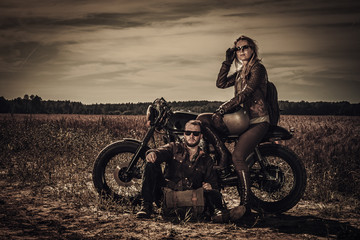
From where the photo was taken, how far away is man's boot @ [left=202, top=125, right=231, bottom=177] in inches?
178

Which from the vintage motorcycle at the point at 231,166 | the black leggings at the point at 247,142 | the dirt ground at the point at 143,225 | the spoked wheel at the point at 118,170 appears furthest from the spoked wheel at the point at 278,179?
the spoked wheel at the point at 118,170

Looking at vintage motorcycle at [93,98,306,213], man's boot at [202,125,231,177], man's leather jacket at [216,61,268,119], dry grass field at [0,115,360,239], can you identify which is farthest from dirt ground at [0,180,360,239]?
man's leather jacket at [216,61,268,119]

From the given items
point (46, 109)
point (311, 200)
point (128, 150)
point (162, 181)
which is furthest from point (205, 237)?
point (46, 109)

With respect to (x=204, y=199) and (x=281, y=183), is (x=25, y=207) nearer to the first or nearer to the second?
(x=204, y=199)

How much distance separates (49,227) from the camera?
3963mm

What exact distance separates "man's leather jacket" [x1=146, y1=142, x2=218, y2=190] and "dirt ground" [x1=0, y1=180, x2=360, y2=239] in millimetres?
525

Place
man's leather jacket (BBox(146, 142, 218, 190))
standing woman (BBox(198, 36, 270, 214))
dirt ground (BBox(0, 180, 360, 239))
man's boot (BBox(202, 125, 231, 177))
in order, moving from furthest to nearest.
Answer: man's boot (BBox(202, 125, 231, 177)) < standing woman (BBox(198, 36, 270, 214)) < man's leather jacket (BBox(146, 142, 218, 190)) < dirt ground (BBox(0, 180, 360, 239))

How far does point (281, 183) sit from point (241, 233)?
117 cm

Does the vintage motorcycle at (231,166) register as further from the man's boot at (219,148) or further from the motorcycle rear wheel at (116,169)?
the man's boot at (219,148)

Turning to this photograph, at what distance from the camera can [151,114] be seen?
4758 millimetres

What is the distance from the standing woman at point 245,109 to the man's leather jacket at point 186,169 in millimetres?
316

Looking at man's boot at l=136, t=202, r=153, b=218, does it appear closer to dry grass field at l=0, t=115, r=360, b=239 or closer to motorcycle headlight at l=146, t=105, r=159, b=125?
dry grass field at l=0, t=115, r=360, b=239

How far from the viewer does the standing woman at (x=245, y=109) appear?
442cm

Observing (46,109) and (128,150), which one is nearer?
(128,150)
